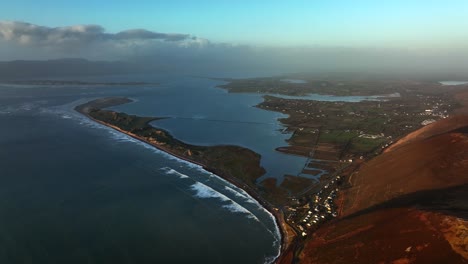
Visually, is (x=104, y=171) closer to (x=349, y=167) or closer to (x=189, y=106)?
(x=349, y=167)

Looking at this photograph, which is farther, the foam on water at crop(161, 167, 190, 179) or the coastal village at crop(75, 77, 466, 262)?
the foam on water at crop(161, 167, 190, 179)

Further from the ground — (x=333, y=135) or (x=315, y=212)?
(x=333, y=135)

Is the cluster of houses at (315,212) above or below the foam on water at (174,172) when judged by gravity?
below

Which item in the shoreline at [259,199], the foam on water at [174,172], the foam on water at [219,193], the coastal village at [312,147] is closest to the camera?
the shoreline at [259,199]

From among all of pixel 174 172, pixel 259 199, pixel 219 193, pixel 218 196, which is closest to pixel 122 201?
pixel 174 172

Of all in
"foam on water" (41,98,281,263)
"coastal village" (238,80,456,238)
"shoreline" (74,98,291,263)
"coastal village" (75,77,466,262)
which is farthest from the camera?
"coastal village" (75,77,466,262)

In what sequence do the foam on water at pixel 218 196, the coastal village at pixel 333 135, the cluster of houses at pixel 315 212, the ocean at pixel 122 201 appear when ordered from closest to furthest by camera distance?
the ocean at pixel 122 201 < the cluster of houses at pixel 315 212 < the foam on water at pixel 218 196 < the coastal village at pixel 333 135

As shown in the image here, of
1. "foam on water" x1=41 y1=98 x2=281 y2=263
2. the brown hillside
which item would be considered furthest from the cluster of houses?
"foam on water" x1=41 y1=98 x2=281 y2=263

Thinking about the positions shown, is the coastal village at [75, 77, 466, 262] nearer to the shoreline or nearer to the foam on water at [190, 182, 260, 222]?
the shoreline

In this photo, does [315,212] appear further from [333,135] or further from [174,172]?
[333,135]

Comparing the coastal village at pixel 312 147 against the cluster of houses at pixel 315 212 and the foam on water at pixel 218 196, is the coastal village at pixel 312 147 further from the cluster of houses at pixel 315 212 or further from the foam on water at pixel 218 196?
the foam on water at pixel 218 196

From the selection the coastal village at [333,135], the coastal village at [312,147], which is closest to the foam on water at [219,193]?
the coastal village at [312,147]

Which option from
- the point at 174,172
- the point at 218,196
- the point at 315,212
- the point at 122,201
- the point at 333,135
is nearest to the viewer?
the point at 315,212
